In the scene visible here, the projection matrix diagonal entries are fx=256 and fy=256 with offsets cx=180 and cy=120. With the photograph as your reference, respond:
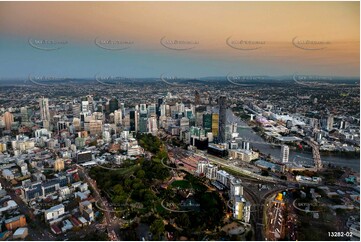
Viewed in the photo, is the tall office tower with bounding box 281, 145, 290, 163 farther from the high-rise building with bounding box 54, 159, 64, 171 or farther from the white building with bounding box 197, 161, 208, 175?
the high-rise building with bounding box 54, 159, 64, 171

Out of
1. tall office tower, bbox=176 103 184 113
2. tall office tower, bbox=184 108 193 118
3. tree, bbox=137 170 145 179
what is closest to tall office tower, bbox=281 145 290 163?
tree, bbox=137 170 145 179

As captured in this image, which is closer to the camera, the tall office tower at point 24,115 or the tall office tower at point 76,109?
the tall office tower at point 24,115

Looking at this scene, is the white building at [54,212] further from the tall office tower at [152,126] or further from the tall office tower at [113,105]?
the tall office tower at [113,105]

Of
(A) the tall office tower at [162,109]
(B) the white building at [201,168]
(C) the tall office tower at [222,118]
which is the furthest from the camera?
(A) the tall office tower at [162,109]

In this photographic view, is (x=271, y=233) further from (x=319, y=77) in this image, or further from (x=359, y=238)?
(x=319, y=77)

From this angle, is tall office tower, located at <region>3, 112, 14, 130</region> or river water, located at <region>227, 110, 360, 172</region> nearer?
river water, located at <region>227, 110, 360, 172</region>

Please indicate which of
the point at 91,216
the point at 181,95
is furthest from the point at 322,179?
the point at 181,95

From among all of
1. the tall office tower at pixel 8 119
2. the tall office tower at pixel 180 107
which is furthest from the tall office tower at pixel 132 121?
the tall office tower at pixel 8 119
